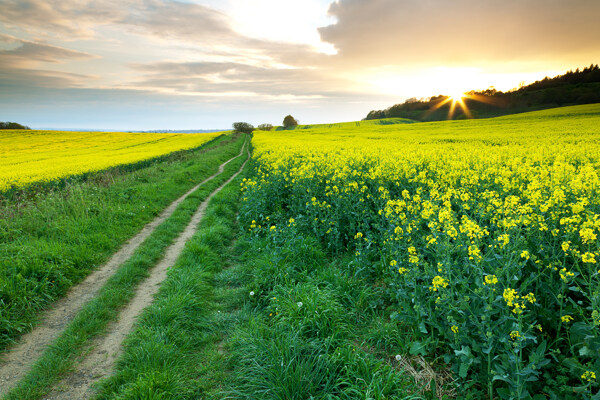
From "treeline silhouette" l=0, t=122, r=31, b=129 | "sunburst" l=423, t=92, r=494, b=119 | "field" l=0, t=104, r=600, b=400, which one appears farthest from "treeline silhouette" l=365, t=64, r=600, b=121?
"treeline silhouette" l=0, t=122, r=31, b=129

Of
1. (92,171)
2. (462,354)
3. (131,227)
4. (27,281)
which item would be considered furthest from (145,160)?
(462,354)

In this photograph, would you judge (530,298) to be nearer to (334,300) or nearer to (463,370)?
(463,370)

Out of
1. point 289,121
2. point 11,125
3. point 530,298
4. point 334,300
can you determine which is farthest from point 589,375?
point 289,121

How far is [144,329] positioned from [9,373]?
5.13 ft

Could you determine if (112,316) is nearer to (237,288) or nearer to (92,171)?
(237,288)

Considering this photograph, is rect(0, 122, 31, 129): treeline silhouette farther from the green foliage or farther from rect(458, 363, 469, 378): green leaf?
rect(458, 363, 469, 378): green leaf

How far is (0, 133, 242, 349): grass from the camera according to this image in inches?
200

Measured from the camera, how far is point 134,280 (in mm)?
6105

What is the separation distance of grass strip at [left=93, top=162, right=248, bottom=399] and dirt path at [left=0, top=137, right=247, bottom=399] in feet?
3.87

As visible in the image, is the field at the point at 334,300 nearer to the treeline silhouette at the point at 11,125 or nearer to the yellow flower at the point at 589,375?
the yellow flower at the point at 589,375

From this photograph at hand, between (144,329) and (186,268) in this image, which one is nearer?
(144,329)

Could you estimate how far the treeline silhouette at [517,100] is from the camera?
59.4 m

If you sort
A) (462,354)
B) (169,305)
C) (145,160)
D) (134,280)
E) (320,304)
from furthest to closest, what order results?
1. (145,160)
2. (134,280)
3. (169,305)
4. (320,304)
5. (462,354)

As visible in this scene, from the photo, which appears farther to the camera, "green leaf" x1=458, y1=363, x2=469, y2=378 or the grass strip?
the grass strip
